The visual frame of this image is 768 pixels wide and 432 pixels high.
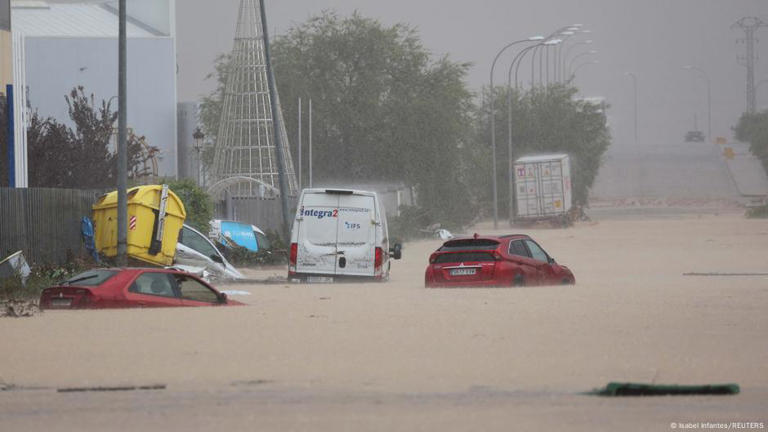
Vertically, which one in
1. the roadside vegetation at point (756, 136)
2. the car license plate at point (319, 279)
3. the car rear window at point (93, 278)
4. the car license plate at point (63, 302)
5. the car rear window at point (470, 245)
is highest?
the roadside vegetation at point (756, 136)

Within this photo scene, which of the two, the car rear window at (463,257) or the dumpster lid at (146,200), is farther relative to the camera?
the dumpster lid at (146,200)

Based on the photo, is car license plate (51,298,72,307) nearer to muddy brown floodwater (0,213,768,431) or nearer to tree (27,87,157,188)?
muddy brown floodwater (0,213,768,431)

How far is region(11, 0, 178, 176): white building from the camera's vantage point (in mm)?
77500

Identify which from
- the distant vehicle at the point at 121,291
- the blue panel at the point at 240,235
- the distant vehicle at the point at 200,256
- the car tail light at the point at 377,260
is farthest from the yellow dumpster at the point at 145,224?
the blue panel at the point at 240,235

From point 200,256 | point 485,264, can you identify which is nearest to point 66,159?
point 200,256

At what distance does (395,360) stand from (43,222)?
17.3 m

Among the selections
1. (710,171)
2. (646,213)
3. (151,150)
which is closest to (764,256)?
(151,150)

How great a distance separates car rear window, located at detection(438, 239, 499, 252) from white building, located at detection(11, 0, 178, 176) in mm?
50660

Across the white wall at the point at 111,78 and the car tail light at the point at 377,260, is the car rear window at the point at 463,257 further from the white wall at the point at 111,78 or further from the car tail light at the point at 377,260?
the white wall at the point at 111,78

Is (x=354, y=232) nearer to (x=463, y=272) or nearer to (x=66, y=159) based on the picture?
(x=463, y=272)

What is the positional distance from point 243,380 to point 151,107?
68.2 m

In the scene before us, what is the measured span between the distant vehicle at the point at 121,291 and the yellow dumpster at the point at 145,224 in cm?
803

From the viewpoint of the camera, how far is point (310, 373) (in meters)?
13.6

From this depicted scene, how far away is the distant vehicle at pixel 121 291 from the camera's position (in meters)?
20.0
